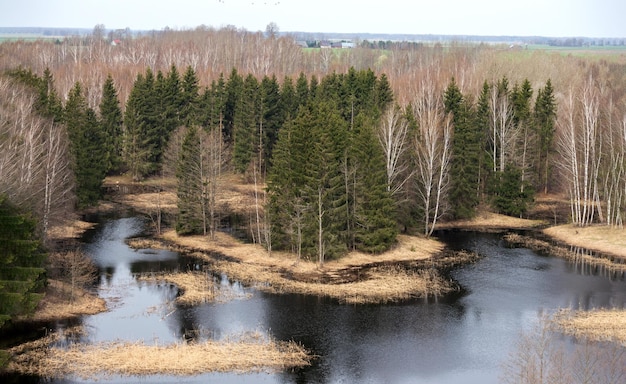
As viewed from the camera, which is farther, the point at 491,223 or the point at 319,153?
the point at 491,223

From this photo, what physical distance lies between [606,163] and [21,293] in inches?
1934

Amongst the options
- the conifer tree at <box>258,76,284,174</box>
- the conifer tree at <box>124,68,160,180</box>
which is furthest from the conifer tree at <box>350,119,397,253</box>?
the conifer tree at <box>124,68,160,180</box>

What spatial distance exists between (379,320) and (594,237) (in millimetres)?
26029

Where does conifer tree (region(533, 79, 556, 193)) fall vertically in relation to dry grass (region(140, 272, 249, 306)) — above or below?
above

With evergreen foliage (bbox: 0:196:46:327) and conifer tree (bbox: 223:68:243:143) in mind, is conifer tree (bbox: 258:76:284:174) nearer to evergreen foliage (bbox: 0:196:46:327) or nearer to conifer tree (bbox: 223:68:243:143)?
conifer tree (bbox: 223:68:243:143)

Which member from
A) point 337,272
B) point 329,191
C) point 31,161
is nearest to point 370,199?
point 329,191

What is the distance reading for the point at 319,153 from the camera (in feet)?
174

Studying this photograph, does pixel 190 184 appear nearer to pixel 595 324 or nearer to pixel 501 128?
pixel 501 128

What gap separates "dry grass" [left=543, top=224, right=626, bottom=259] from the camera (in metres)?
58.3

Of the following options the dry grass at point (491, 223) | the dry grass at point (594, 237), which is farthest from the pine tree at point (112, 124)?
the dry grass at point (594, 237)

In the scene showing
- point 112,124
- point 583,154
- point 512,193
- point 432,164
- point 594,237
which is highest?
point 112,124

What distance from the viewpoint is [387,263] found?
53.5m

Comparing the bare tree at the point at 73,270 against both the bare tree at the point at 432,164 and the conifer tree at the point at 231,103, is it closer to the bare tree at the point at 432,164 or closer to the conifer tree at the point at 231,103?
the bare tree at the point at 432,164

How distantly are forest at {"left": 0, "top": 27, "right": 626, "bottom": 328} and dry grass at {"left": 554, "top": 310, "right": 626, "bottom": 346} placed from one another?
51.0 ft
